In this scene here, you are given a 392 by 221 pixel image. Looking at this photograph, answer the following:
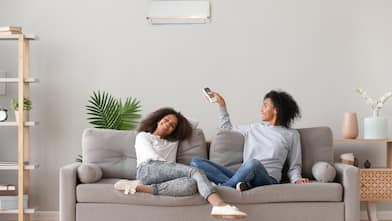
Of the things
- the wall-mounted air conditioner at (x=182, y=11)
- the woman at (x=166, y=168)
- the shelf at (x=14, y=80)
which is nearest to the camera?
the woman at (x=166, y=168)

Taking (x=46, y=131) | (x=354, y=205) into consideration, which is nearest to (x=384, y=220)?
(x=354, y=205)

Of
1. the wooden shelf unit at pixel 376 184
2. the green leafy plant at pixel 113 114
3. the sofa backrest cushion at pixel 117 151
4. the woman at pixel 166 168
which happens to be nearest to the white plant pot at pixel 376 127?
the wooden shelf unit at pixel 376 184

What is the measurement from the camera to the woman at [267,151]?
4676 millimetres

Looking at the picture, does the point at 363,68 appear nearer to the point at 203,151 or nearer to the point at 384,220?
the point at 384,220

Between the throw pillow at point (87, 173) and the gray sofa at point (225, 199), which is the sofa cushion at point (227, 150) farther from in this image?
the throw pillow at point (87, 173)

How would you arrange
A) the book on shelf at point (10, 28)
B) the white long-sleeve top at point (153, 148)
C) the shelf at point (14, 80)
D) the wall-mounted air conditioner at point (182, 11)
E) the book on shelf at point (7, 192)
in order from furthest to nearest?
the wall-mounted air conditioner at point (182, 11) < the book on shelf at point (7, 192) < the shelf at point (14, 80) < the book on shelf at point (10, 28) < the white long-sleeve top at point (153, 148)

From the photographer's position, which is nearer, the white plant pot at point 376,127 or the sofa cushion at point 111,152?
the sofa cushion at point 111,152

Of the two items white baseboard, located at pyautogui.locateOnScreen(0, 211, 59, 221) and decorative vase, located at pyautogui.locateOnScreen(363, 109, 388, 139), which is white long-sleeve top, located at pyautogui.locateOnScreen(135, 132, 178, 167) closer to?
white baseboard, located at pyautogui.locateOnScreen(0, 211, 59, 221)

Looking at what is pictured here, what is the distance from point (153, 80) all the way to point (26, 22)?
123 centimetres

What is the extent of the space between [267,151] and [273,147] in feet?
0.18

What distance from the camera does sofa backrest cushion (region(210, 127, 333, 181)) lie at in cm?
510

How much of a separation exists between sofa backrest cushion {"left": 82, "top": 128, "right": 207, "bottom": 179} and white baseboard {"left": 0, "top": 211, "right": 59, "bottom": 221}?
3.78ft

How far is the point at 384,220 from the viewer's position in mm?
5980

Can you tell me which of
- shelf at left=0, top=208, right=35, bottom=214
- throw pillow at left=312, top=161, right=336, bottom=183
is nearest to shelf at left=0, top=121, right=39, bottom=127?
shelf at left=0, top=208, right=35, bottom=214
